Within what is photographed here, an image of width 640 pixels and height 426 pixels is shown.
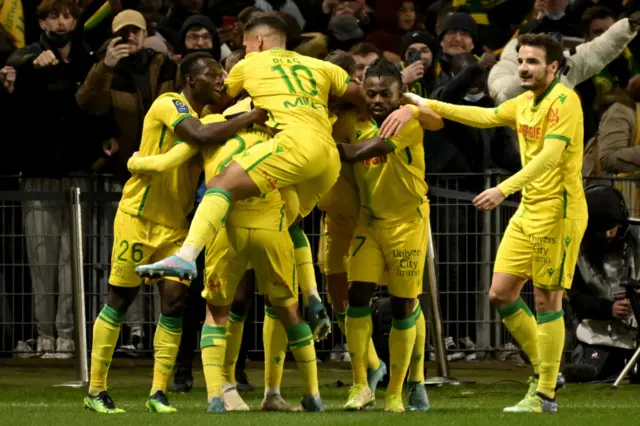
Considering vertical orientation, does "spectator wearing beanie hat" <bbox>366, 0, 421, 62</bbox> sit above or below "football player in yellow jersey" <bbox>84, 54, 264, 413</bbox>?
above

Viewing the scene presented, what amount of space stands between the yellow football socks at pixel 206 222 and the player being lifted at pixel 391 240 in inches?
50.2

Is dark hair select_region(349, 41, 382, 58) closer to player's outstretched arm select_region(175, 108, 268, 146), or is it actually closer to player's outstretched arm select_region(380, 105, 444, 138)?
player's outstretched arm select_region(380, 105, 444, 138)

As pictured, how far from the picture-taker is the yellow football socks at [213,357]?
35.4 ft

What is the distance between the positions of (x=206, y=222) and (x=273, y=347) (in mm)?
1532

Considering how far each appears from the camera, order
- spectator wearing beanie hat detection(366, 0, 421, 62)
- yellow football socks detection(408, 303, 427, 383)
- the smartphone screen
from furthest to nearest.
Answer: spectator wearing beanie hat detection(366, 0, 421, 62) < the smartphone screen < yellow football socks detection(408, 303, 427, 383)

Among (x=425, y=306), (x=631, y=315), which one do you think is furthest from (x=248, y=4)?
(x=631, y=315)

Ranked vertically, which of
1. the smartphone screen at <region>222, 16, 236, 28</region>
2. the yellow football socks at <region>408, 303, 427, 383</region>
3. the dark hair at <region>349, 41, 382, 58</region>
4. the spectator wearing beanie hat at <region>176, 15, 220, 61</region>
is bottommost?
the yellow football socks at <region>408, 303, 427, 383</region>

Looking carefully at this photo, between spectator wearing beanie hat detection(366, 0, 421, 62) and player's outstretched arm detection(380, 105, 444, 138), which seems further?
spectator wearing beanie hat detection(366, 0, 421, 62)

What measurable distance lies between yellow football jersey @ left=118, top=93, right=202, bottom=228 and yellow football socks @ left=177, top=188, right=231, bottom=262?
902 millimetres

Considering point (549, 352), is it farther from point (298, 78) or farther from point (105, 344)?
point (105, 344)

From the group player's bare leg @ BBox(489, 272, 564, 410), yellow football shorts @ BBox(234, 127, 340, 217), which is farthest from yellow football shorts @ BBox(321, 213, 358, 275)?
yellow football shorts @ BBox(234, 127, 340, 217)

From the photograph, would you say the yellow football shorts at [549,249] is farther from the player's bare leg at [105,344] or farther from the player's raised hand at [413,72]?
the player's raised hand at [413,72]

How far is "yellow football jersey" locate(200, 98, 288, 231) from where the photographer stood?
34.9ft

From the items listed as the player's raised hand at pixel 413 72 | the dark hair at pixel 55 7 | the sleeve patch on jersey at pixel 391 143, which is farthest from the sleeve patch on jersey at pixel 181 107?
the dark hair at pixel 55 7
